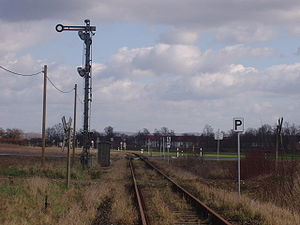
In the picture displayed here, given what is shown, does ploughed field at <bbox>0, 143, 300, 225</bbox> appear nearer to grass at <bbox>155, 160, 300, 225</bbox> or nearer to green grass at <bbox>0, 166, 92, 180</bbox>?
grass at <bbox>155, 160, 300, 225</bbox>

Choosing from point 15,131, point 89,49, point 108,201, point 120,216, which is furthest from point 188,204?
point 15,131

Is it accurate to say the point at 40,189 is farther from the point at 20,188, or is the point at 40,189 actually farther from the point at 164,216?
the point at 164,216

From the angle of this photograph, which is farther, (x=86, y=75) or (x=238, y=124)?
(x=86, y=75)

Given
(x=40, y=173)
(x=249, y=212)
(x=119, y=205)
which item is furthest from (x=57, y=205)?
(x=40, y=173)

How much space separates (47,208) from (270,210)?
20.8 ft

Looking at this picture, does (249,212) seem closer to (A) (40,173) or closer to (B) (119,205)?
(B) (119,205)

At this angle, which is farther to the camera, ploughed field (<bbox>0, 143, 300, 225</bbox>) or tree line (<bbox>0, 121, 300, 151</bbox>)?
tree line (<bbox>0, 121, 300, 151</bbox>)

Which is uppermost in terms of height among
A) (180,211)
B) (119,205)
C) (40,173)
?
(40,173)

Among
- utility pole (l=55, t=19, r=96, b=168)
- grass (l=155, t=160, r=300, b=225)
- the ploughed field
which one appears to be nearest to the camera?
grass (l=155, t=160, r=300, b=225)

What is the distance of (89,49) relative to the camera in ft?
123

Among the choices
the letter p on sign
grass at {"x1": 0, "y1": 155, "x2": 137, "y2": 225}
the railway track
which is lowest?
the railway track

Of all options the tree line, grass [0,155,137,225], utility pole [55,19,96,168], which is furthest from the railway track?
the tree line

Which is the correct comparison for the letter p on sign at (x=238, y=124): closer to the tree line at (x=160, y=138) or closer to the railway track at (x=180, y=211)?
the railway track at (x=180, y=211)

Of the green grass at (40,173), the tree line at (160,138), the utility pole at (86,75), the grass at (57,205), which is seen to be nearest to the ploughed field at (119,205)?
the grass at (57,205)
